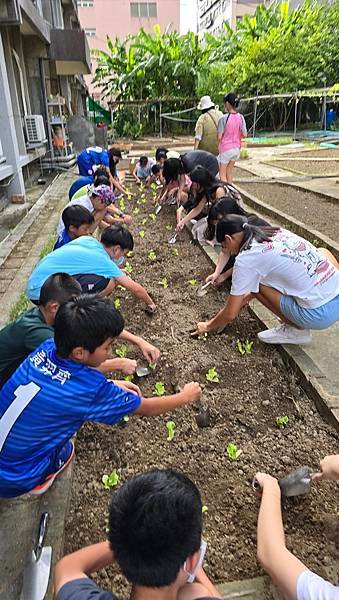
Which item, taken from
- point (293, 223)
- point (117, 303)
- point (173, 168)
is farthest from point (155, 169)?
point (117, 303)

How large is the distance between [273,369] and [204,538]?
149cm

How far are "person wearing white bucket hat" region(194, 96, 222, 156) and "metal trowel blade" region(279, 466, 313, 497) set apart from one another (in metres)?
7.04

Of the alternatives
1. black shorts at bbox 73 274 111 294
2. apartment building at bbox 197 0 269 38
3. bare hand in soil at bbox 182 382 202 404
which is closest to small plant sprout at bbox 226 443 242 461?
bare hand in soil at bbox 182 382 202 404

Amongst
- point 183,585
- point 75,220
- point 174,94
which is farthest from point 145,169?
point 174,94

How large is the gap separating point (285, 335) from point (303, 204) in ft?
16.6

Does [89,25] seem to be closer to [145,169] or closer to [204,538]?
[145,169]

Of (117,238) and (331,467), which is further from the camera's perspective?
(117,238)

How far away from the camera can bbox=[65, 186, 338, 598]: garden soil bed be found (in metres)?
2.09

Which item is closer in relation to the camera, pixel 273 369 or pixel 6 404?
pixel 6 404

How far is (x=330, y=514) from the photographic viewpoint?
7.23 feet

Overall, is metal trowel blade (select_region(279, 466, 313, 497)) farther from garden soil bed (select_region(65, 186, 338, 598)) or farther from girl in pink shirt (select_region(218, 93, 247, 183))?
girl in pink shirt (select_region(218, 93, 247, 183))

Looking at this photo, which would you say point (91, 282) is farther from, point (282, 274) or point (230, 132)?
point (230, 132)

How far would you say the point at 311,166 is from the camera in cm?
1223

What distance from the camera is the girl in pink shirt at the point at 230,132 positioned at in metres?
7.34
